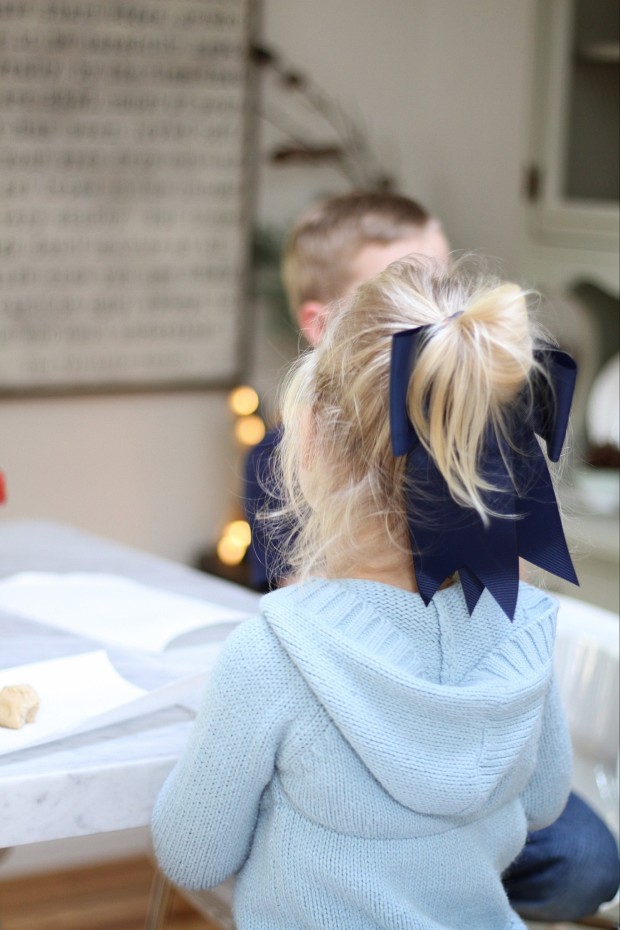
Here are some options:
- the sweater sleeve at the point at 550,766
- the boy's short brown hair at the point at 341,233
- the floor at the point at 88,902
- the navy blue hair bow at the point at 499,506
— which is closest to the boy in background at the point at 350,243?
the boy's short brown hair at the point at 341,233

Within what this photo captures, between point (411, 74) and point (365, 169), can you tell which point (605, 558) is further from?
point (411, 74)

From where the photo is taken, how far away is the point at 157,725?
109 centimetres

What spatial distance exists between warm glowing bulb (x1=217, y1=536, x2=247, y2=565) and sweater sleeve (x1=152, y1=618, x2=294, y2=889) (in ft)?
5.88

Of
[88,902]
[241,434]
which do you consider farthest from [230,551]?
[88,902]

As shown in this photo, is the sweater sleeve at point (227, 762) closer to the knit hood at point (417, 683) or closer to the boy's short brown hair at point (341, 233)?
the knit hood at point (417, 683)

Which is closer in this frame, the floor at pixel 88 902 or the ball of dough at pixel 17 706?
the ball of dough at pixel 17 706

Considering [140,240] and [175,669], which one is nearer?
[175,669]

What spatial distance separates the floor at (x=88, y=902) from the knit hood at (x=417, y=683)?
1462 mm

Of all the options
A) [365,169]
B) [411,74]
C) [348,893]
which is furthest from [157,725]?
[411,74]

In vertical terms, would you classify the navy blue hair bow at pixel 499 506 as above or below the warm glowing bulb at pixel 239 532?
above

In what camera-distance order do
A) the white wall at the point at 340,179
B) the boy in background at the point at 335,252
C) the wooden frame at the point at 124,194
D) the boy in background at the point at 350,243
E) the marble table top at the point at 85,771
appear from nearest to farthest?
1. the marble table top at the point at 85,771
2. the boy in background at the point at 335,252
3. the boy in background at the point at 350,243
4. the wooden frame at the point at 124,194
5. the white wall at the point at 340,179

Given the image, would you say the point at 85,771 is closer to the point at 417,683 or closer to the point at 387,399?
the point at 417,683

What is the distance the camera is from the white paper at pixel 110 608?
1288 mm

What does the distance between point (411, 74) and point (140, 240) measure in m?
0.83
